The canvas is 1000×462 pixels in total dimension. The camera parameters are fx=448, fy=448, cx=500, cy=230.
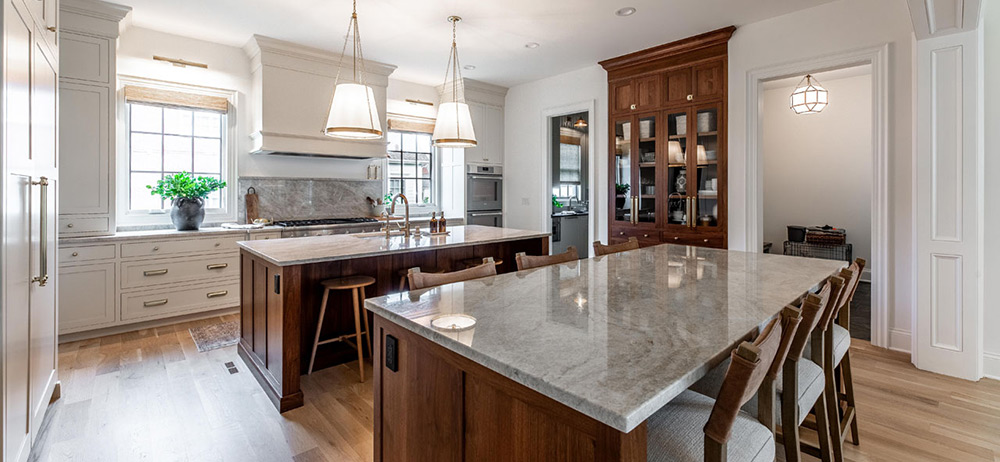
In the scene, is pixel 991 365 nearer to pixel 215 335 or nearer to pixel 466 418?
pixel 466 418

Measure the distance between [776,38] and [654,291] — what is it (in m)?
3.42

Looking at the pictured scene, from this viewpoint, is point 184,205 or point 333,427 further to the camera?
point 184,205

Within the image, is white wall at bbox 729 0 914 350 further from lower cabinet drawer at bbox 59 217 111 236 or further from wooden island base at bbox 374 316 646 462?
lower cabinet drawer at bbox 59 217 111 236

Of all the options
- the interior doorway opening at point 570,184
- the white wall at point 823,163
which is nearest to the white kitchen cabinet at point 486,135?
the interior doorway opening at point 570,184

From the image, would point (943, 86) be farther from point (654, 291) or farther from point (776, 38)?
point (654, 291)

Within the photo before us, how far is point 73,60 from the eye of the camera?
351 centimetres

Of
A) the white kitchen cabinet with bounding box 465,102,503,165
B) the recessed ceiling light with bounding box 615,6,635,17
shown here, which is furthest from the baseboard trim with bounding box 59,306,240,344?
the recessed ceiling light with bounding box 615,6,635,17

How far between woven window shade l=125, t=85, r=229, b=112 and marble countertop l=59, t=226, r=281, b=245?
122 cm

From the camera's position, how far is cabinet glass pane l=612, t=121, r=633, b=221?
4875mm

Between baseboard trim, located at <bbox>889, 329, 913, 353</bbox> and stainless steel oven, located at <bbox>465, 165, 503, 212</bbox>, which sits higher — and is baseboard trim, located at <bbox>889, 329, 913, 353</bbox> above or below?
below

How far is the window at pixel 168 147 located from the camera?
426 centimetres

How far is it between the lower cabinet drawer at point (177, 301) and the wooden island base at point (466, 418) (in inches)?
138

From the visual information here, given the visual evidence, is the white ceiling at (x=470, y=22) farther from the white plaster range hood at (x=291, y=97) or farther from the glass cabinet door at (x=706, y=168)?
the glass cabinet door at (x=706, y=168)

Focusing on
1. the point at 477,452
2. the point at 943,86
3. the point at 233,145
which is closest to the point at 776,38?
the point at 943,86
